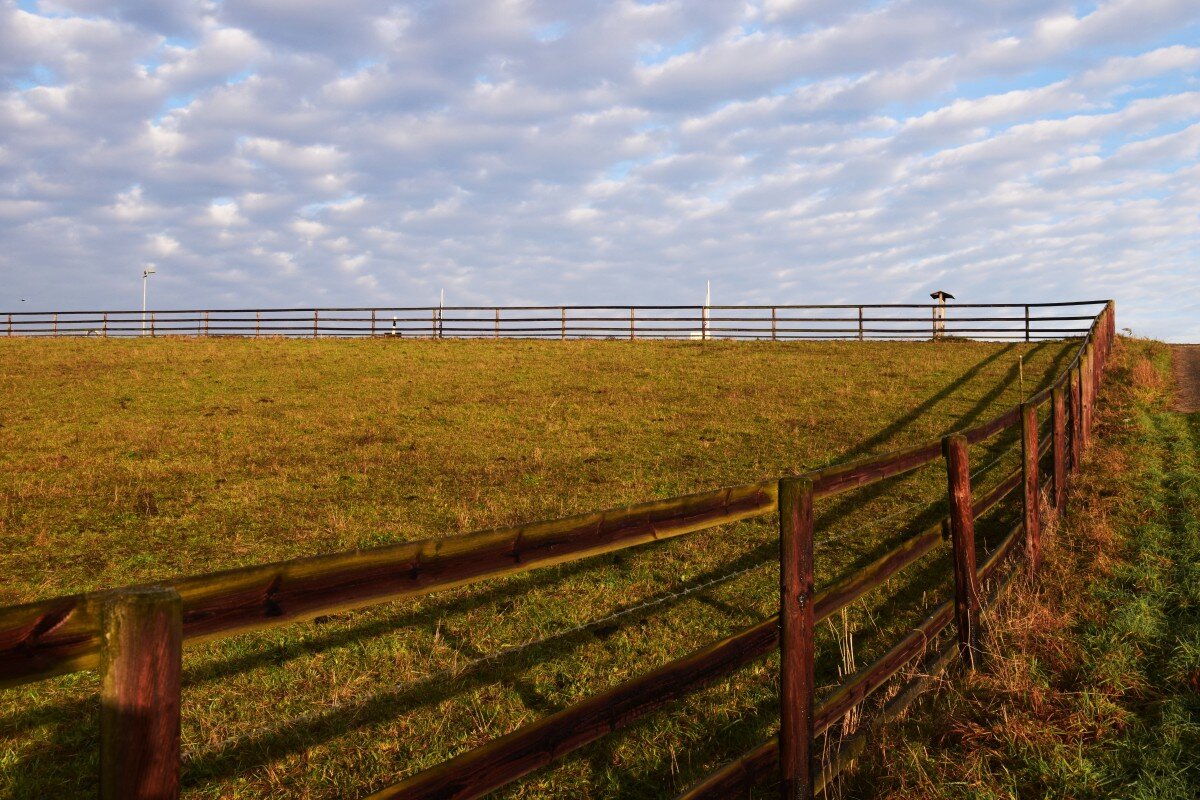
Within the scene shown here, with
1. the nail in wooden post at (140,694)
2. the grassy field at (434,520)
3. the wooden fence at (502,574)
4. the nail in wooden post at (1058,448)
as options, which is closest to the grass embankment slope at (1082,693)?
the wooden fence at (502,574)

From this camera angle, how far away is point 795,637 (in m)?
3.80

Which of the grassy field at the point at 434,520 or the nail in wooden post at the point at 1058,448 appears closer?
the grassy field at the point at 434,520

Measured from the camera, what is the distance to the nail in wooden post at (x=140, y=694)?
5.96 ft

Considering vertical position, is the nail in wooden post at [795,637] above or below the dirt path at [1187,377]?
below

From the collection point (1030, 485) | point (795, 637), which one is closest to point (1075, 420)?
point (1030, 485)

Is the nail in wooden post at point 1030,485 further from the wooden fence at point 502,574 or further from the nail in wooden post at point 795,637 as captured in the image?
the nail in wooden post at point 795,637

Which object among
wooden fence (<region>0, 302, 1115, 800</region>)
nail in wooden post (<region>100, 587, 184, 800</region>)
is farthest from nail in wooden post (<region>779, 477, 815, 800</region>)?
nail in wooden post (<region>100, 587, 184, 800</region>)

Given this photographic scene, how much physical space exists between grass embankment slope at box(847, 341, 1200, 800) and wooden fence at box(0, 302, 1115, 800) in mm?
344

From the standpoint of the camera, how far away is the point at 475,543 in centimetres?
262

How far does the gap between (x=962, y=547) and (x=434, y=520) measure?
646 cm

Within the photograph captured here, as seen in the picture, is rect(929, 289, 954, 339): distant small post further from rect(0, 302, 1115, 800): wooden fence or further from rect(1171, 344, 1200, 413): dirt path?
rect(0, 302, 1115, 800): wooden fence

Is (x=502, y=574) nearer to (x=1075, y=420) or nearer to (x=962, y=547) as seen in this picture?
(x=962, y=547)

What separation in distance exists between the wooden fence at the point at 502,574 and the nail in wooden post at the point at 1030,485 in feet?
6.80

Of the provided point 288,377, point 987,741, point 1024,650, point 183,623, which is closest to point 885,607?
point 1024,650
